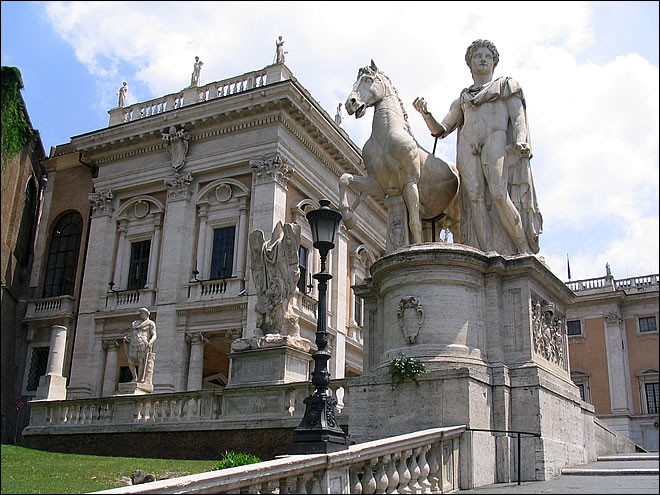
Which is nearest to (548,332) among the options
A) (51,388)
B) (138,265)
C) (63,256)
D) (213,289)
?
(51,388)

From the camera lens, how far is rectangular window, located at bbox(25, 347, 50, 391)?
3543cm

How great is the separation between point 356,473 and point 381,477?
372 millimetres

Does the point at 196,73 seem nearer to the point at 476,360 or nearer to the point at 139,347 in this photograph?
the point at 139,347

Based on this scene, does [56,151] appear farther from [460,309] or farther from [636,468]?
[636,468]

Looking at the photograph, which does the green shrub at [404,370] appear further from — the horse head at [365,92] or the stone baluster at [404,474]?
the horse head at [365,92]

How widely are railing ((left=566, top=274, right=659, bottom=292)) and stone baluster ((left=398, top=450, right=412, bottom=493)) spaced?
49.1 metres

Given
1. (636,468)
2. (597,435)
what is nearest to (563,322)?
(597,435)

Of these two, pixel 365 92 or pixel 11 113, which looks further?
pixel 365 92

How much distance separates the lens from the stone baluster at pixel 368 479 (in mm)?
8648

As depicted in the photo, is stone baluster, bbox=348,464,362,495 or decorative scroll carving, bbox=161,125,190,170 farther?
decorative scroll carving, bbox=161,125,190,170

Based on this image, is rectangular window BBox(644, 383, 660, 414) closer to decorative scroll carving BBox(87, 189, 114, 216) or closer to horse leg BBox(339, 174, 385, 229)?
decorative scroll carving BBox(87, 189, 114, 216)

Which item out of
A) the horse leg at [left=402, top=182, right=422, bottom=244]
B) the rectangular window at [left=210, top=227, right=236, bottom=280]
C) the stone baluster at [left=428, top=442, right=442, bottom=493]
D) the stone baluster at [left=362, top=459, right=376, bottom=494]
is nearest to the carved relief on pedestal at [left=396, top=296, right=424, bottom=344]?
the horse leg at [left=402, top=182, right=422, bottom=244]

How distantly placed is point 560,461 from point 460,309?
2.88 m

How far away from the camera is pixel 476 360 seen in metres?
12.0
